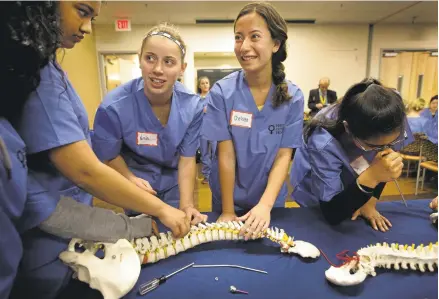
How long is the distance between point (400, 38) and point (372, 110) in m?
7.20

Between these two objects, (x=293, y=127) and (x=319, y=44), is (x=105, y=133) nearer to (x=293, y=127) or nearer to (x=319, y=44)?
(x=293, y=127)

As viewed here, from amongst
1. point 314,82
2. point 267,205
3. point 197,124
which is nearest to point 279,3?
point 314,82

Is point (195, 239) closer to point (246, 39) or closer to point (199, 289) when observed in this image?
point (199, 289)

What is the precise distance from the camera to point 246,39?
1180 millimetres

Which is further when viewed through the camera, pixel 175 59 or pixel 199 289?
pixel 175 59

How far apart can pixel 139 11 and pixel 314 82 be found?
4.06m

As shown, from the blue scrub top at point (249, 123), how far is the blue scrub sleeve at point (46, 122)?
674 mm

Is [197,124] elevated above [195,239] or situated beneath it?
elevated above

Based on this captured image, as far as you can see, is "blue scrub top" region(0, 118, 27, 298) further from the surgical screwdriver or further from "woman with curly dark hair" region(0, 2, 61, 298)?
the surgical screwdriver

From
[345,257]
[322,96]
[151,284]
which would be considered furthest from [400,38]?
[151,284]

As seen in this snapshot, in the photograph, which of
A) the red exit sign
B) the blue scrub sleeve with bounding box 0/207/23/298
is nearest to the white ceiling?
the red exit sign

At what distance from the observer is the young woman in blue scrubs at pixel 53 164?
68 centimetres

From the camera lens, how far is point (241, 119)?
1304 mm

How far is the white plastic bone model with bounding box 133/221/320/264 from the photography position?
95 centimetres
